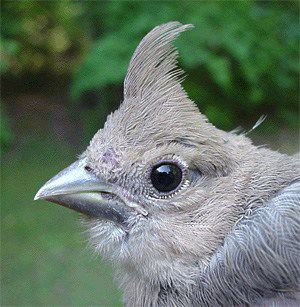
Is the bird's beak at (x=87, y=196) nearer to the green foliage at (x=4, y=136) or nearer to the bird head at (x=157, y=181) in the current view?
the bird head at (x=157, y=181)

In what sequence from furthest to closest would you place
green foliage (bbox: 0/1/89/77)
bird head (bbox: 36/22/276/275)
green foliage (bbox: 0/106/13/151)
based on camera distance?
green foliage (bbox: 0/1/89/77)
green foliage (bbox: 0/106/13/151)
bird head (bbox: 36/22/276/275)

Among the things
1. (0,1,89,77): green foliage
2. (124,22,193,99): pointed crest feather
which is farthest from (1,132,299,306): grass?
(124,22,193,99): pointed crest feather

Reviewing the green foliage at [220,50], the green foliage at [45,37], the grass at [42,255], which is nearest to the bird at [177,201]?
the grass at [42,255]

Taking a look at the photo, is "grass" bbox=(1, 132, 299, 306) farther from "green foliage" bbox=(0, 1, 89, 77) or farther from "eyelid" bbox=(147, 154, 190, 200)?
"eyelid" bbox=(147, 154, 190, 200)

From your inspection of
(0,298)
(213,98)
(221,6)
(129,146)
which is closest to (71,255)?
(0,298)

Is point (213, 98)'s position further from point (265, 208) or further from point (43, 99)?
point (265, 208)

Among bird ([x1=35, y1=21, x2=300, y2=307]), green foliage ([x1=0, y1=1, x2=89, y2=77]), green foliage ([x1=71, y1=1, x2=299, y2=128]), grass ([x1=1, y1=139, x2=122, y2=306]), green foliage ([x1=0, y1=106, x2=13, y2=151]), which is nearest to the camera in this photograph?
bird ([x1=35, y1=21, x2=300, y2=307])

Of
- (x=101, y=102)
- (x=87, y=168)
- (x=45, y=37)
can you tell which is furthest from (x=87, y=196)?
(x=45, y=37)
